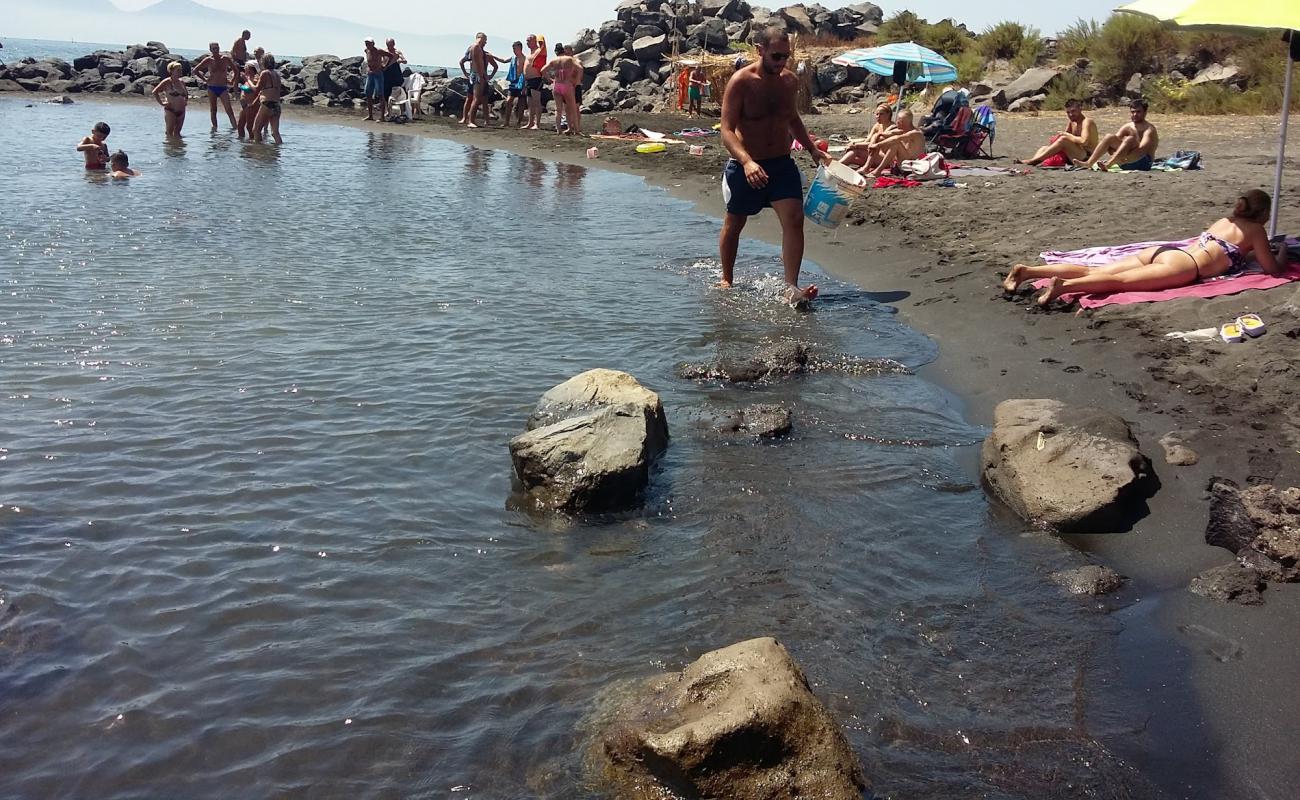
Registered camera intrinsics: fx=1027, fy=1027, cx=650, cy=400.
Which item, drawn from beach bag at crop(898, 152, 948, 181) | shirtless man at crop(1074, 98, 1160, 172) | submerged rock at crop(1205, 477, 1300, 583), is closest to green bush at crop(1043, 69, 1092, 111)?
shirtless man at crop(1074, 98, 1160, 172)

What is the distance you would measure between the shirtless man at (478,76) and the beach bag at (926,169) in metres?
13.2

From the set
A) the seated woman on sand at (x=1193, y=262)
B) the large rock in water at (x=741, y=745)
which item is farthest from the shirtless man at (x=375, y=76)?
the large rock in water at (x=741, y=745)

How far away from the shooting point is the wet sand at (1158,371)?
11.8 ft

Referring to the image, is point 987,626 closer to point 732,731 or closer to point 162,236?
point 732,731

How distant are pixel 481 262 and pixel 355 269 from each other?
4.35 feet

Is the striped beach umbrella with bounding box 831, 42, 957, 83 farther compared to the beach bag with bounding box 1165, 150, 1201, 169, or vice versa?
the striped beach umbrella with bounding box 831, 42, 957, 83

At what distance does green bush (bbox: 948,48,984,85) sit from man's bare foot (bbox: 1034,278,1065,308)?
68.8 ft

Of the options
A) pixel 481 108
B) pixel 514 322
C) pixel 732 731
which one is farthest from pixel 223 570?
pixel 481 108

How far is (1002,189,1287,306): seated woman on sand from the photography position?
7.74 metres

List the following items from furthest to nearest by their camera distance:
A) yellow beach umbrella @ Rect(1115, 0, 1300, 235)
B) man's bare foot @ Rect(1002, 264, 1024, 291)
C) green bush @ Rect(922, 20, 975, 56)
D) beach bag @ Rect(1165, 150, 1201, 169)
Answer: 1. green bush @ Rect(922, 20, 975, 56)
2. beach bag @ Rect(1165, 150, 1201, 169)
3. man's bare foot @ Rect(1002, 264, 1024, 291)
4. yellow beach umbrella @ Rect(1115, 0, 1300, 235)

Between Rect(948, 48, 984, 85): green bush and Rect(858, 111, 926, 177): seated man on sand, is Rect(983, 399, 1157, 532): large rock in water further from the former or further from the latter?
Rect(948, 48, 984, 85): green bush

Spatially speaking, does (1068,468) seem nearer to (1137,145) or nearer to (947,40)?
(1137,145)

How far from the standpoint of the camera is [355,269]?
1023cm

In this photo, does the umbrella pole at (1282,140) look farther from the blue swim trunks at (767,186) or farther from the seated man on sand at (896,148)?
the seated man on sand at (896,148)
